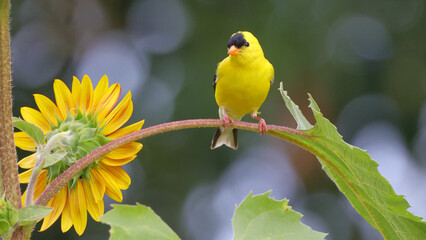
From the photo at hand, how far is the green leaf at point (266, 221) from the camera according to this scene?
62 cm

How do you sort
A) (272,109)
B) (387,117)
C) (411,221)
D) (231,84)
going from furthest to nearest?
(387,117) < (272,109) < (231,84) < (411,221)

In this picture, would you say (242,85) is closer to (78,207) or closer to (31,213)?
(78,207)

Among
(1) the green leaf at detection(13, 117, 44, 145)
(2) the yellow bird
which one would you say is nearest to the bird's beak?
(2) the yellow bird

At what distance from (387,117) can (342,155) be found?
12.7 ft

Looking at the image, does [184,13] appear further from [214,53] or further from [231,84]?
[231,84]

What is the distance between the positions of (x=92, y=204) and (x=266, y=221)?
228 mm

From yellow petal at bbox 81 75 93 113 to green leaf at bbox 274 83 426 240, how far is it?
0.26m


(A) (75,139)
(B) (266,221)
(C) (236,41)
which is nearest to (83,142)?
(A) (75,139)

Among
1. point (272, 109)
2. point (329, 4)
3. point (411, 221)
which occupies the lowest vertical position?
point (411, 221)

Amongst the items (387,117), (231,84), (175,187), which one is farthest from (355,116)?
(231,84)

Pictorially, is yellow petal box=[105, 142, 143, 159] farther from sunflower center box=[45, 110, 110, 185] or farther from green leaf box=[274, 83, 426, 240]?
green leaf box=[274, 83, 426, 240]

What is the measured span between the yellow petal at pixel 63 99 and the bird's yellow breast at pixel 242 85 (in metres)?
0.76

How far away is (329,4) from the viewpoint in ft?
→ 14.5

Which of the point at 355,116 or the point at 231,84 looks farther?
the point at 355,116
